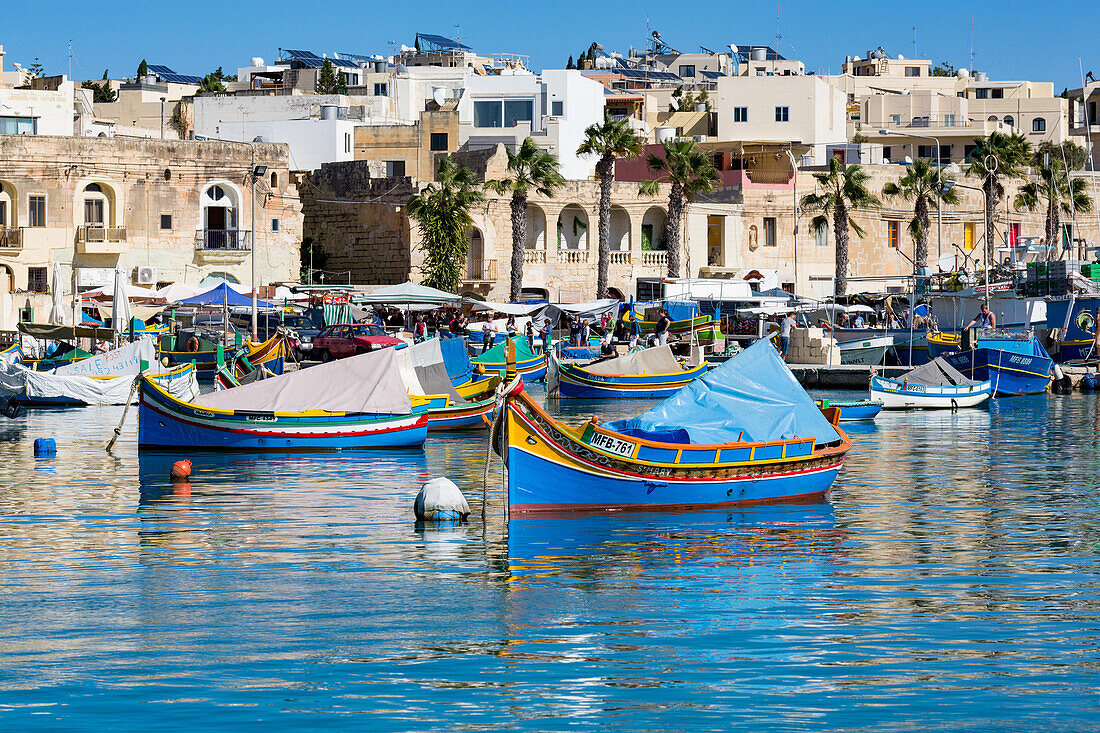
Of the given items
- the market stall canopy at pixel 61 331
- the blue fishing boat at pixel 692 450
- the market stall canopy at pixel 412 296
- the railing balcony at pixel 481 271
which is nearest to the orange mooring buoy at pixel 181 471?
the blue fishing boat at pixel 692 450

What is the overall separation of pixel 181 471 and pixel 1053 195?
62.1 meters

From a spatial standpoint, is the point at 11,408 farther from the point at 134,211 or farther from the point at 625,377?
the point at 134,211

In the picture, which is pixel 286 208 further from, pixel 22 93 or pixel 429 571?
pixel 429 571

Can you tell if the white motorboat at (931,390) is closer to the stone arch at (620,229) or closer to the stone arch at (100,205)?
the stone arch at (620,229)

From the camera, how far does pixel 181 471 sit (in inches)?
945

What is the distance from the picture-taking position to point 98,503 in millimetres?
21594

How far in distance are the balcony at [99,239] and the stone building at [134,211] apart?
40mm

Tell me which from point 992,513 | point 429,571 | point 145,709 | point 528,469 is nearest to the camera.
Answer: point 145,709

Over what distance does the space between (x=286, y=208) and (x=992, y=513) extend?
1926 inches

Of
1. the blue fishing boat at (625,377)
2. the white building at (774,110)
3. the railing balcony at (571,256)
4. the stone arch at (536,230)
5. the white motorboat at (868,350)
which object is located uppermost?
the white building at (774,110)

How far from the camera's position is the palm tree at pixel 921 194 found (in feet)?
240

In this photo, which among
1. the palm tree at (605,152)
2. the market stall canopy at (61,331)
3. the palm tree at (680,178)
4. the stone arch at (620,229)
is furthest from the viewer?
the stone arch at (620,229)

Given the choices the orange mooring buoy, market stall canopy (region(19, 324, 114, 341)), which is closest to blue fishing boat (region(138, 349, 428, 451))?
the orange mooring buoy

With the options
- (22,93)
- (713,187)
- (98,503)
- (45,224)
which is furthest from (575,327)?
(98,503)
